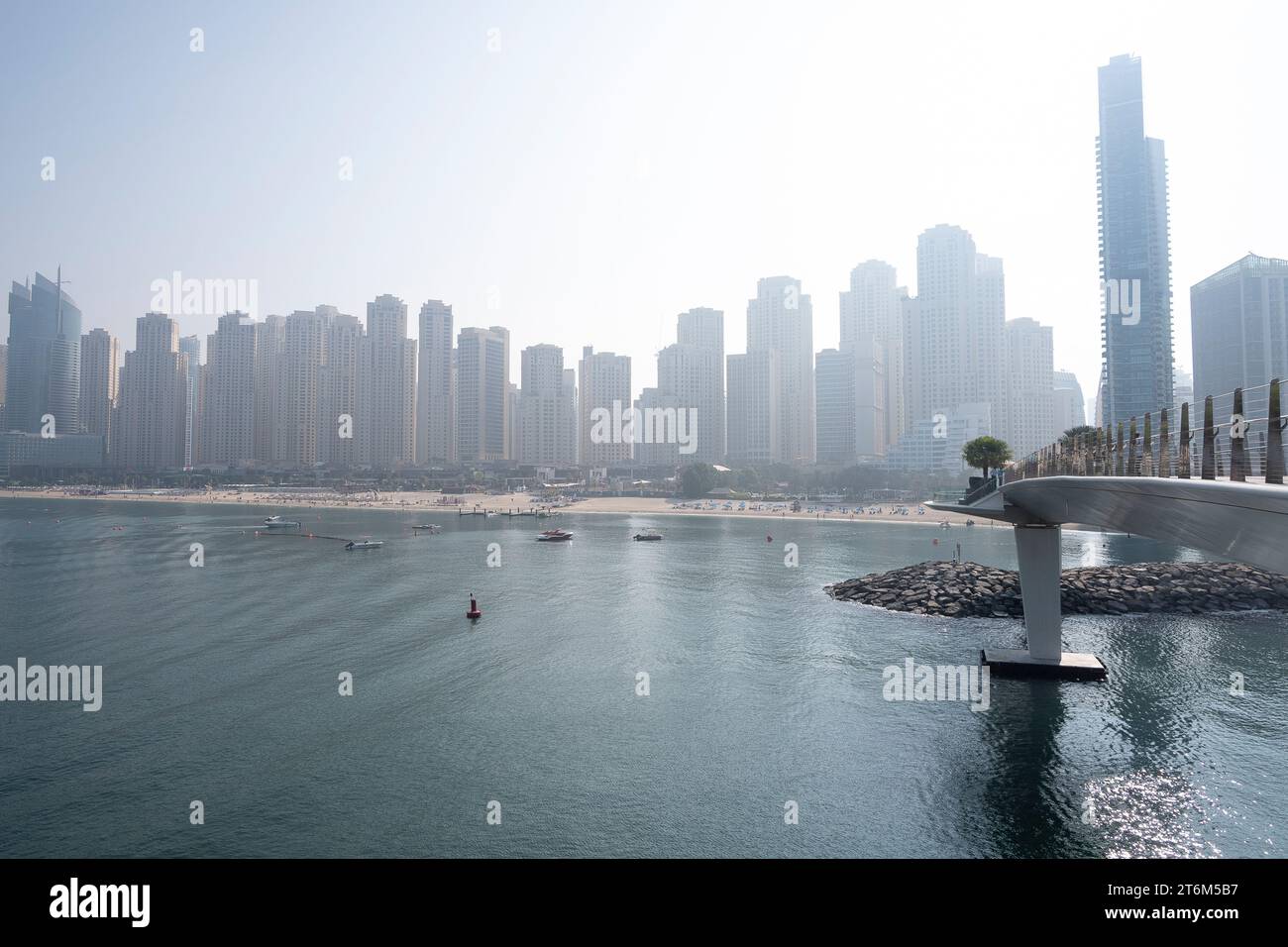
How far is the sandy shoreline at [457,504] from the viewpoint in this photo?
11412 centimetres

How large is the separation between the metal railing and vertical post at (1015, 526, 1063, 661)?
5881mm

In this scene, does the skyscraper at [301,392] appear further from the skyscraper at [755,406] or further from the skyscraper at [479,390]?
the skyscraper at [755,406]

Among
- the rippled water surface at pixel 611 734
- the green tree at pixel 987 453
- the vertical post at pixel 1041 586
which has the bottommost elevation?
the rippled water surface at pixel 611 734

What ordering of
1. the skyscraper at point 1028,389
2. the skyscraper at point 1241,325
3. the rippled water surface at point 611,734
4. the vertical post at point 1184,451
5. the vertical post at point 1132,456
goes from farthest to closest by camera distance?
the skyscraper at point 1028,389 → the skyscraper at point 1241,325 → the rippled water surface at point 611,734 → the vertical post at point 1132,456 → the vertical post at point 1184,451

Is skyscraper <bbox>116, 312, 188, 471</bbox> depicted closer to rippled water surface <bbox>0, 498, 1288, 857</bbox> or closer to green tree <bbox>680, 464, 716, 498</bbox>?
green tree <bbox>680, 464, 716, 498</bbox>

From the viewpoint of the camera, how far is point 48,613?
38.1 metres

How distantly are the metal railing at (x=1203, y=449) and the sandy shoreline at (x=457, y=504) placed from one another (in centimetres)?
8834

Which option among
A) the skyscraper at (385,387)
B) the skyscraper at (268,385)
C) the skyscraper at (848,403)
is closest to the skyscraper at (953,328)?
the skyscraper at (848,403)

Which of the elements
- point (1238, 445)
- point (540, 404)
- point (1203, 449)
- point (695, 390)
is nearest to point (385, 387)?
point (540, 404)

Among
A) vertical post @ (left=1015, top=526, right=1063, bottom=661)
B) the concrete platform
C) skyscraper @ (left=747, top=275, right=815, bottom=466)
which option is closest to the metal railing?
vertical post @ (left=1015, top=526, right=1063, bottom=661)

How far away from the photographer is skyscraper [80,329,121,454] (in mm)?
195125

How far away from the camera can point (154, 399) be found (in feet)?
624

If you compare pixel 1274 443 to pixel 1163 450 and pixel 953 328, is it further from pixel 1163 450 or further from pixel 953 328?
pixel 953 328
